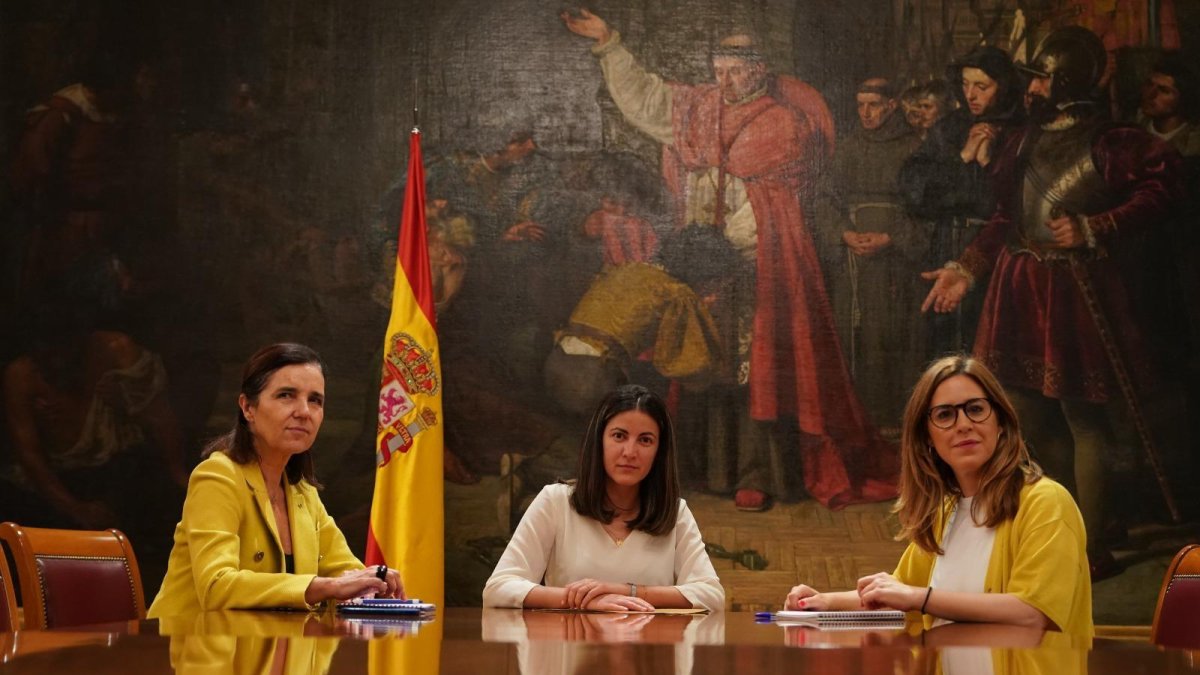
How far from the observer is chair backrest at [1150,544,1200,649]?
3.66 m

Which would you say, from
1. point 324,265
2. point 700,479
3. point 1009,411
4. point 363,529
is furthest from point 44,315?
point 1009,411

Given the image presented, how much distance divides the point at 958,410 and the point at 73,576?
278 centimetres

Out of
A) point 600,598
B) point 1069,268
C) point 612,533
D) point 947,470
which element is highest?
point 1069,268

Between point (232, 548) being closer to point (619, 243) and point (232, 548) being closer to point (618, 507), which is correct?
point (618, 507)

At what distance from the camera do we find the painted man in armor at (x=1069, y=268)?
7668mm

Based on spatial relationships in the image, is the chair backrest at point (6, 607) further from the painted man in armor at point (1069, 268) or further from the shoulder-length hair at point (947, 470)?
the painted man in armor at point (1069, 268)

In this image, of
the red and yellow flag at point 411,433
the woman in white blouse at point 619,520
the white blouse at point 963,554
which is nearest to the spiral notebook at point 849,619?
the white blouse at point 963,554

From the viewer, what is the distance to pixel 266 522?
13.5ft

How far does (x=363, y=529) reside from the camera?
7.73 metres

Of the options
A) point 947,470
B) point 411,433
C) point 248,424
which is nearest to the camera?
point 947,470

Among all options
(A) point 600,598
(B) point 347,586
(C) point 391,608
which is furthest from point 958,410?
(B) point 347,586

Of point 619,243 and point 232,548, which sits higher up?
point 619,243

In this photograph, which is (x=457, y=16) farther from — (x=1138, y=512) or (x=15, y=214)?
(x=1138, y=512)

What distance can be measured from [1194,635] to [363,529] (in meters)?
5.19
